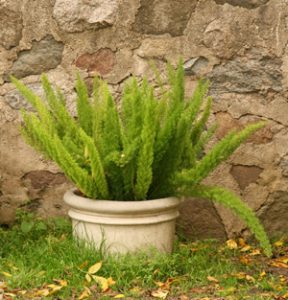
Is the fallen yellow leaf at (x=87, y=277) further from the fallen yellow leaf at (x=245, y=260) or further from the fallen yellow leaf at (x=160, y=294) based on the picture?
the fallen yellow leaf at (x=245, y=260)

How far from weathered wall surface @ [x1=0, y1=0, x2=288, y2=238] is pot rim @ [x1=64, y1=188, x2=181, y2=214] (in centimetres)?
54

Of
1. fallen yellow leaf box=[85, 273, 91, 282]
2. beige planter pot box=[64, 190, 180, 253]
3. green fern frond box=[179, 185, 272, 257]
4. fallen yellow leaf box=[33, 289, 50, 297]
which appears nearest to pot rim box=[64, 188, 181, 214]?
beige planter pot box=[64, 190, 180, 253]

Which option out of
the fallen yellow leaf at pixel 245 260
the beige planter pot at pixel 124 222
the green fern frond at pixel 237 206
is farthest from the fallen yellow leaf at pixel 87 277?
the fallen yellow leaf at pixel 245 260

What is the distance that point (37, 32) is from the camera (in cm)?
334

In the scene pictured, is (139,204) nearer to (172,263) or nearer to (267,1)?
(172,263)

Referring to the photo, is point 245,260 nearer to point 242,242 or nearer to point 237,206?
point 242,242

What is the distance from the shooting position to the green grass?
8.82ft

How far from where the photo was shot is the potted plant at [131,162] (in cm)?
276

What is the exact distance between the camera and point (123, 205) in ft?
9.10

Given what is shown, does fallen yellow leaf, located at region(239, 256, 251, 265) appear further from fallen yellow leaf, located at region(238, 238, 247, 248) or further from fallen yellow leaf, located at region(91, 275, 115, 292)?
fallen yellow leaf, located at region(91, 275, 115, 292)

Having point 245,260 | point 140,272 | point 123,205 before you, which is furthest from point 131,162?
point 245,260

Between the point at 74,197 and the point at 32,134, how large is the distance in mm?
364

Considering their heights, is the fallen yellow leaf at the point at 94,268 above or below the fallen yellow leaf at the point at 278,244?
above

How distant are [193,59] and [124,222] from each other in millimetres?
918
